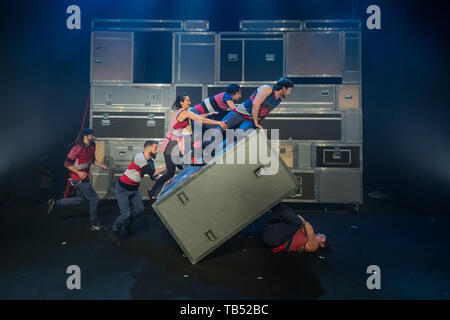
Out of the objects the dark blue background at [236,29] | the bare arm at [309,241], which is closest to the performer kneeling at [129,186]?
the bare arm at [309,241]

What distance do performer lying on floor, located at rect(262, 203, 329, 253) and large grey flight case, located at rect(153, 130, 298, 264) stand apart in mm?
461

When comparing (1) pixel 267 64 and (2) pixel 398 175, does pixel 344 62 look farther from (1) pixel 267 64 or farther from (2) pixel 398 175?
(2) pixel 398 175

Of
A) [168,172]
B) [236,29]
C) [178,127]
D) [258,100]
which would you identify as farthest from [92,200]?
[236,29]

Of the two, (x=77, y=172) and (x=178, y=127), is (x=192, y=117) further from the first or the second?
(x=77, y=172)

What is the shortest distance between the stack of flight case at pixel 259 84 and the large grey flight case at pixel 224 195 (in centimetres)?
250

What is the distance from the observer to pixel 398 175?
6.27 metres

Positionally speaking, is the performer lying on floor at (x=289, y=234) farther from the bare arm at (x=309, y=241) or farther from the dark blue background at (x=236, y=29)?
the dark blue background at (x=236, y=29)

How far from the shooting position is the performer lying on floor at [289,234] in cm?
312

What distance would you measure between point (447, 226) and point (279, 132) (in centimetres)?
268

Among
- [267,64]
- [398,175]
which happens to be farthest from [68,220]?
[398,175]

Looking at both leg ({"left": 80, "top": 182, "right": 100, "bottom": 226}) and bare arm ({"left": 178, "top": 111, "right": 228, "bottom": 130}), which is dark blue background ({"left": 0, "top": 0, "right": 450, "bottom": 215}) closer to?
leg ({"left": 80, "top": 182, "right": 100, "bottom": 226})

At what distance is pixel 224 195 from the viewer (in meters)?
2.69

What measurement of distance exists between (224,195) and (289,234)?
2.97ft
